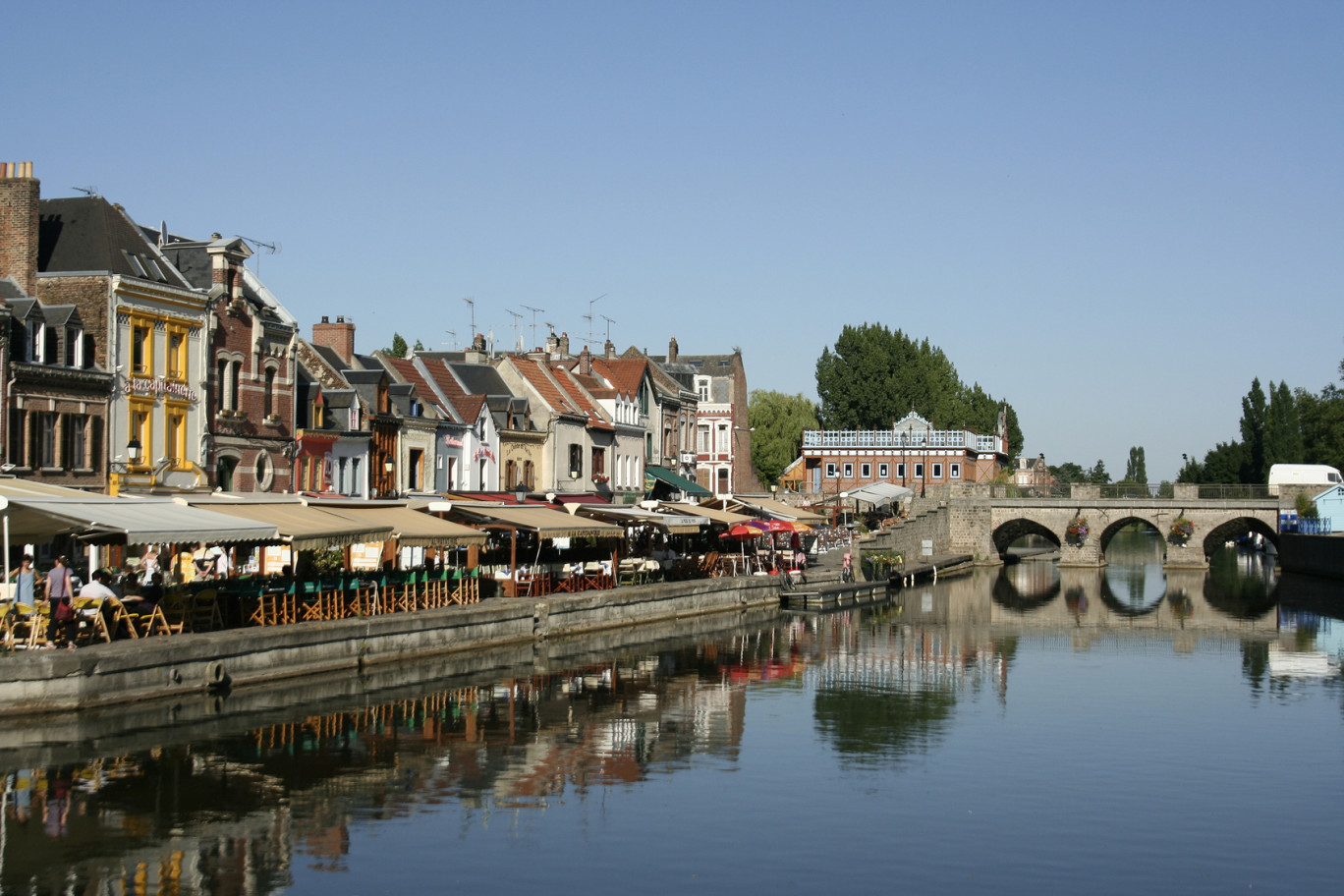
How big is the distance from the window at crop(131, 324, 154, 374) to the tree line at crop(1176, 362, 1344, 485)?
82365 millimetres

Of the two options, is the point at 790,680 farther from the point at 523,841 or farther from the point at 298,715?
the point at 523,841

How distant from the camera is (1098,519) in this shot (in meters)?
83.6

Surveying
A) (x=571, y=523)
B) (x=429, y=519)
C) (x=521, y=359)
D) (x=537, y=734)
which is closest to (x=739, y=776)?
(x=537, y=734)

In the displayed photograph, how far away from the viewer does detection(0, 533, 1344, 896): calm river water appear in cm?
1659

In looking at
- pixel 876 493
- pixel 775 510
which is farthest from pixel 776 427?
pixel 775 510

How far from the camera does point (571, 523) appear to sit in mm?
38938

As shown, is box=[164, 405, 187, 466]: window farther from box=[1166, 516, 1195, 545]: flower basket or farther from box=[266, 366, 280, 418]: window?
box=[1166, 516, 1195, 545]: flower basket

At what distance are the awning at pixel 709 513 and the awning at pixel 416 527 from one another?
52.7 feet

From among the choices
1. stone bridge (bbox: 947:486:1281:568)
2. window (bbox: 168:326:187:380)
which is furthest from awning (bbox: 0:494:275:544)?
stone bridge (bbox: 947:486:1281:568)

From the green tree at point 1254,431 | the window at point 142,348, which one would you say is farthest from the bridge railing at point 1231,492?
the window at point 142,348

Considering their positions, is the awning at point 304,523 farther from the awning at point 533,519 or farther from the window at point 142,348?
the window at point 142,348

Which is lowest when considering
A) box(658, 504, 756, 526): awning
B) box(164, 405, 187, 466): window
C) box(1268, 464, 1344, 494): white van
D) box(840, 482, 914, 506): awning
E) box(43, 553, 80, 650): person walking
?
box(43, 553, 80, 650): person walking

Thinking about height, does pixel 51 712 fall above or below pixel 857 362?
below

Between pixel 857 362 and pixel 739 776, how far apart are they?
93.2 meters
